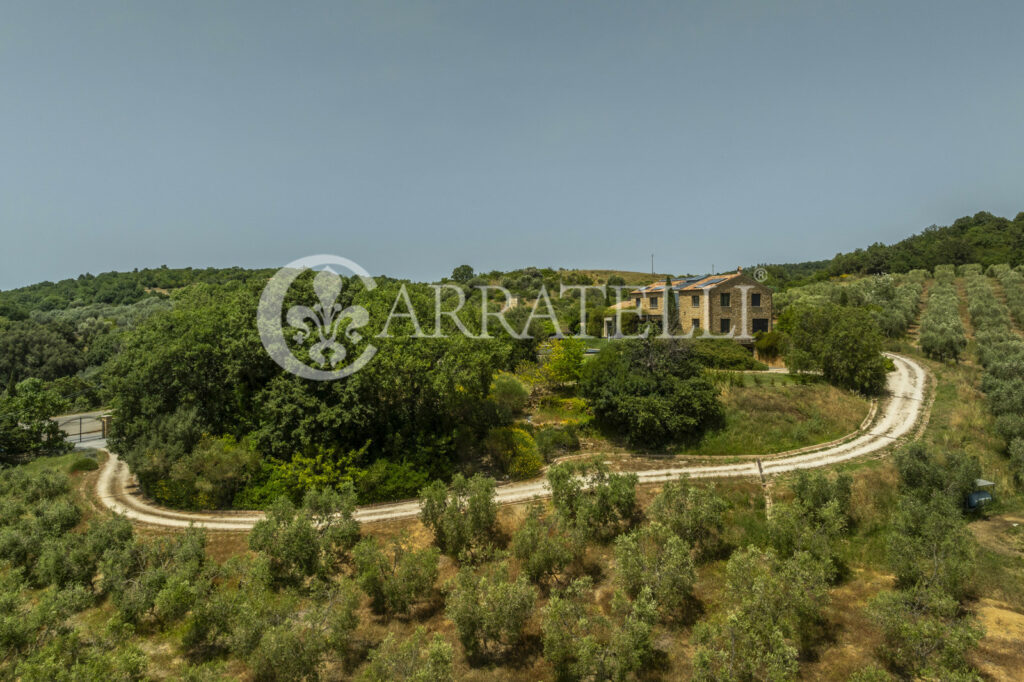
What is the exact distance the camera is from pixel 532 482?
2252 centimetres

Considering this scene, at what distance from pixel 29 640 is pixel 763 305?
45751 mm

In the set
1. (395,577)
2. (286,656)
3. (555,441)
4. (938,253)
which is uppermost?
(938,253)

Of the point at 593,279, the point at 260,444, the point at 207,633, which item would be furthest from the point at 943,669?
the point at 593,279

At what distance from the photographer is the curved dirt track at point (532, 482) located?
819 inches

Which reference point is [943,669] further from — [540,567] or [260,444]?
[260,444]

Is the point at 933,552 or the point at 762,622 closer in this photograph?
the point at 762,622

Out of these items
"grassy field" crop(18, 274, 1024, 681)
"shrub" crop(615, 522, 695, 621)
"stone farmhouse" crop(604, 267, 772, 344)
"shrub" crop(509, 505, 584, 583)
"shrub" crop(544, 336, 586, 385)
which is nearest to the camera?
"grassy field" crop(18, 274, 1024, 681)

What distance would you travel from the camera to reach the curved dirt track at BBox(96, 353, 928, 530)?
20812mm

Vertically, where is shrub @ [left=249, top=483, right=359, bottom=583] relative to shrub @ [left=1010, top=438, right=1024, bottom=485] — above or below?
below

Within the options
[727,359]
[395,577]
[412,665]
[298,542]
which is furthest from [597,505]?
[727,359]

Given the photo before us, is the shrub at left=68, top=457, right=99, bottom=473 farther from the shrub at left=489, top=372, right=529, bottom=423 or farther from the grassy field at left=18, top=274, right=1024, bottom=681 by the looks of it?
the shrub at left=489, top=372, right=529, bottom=423

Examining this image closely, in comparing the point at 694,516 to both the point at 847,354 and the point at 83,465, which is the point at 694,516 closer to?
the point at 847,354

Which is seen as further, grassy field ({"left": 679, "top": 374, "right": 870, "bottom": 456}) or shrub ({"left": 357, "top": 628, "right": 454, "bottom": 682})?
grassy field ({"left": 679, "top": 374, "right": 870, "bottom": 456})

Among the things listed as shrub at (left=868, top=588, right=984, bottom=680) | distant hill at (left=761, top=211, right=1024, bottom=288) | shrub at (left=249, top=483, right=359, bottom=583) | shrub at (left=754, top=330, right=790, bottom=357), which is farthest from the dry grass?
distant hill at (left=761, top=211, right=1024, bottom=288)
